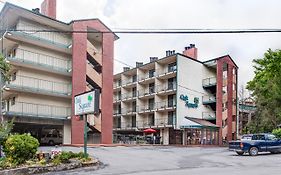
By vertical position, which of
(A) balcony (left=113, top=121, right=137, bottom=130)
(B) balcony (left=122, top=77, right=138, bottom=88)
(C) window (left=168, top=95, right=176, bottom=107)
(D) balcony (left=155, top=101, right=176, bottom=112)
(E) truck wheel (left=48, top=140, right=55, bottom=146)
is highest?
(B) balcony (left=122, top=77, right=138, bottom=88)

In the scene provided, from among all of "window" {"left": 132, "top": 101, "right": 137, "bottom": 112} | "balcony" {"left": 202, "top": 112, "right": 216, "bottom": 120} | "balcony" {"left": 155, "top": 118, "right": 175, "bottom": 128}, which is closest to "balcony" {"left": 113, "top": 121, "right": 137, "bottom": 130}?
"window" {"left": 132, "top": 101, "right": 137, "bottom": 112}

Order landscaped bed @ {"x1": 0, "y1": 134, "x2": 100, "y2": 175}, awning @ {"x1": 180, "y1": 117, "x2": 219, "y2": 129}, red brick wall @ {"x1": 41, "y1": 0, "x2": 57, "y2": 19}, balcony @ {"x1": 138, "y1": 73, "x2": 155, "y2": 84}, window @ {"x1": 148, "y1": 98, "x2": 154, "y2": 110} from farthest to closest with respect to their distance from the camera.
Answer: window @ {"x1": 148, "y1": 98, "x2": 154, "y2": 110} < balcony @ {"x1": 138, "y1": 73, "x2": 155, "y2": 84} < awning @ {"x1": 180, "y1": 117, "x2": 219, "y2": 129} < red brick wall @ {"x1": 41, "y1": 0, "x2": 57, "y2": 19} < landscaped bed @ {"x1": 0, "y1": 134, "x2": 100, "y2": 175}

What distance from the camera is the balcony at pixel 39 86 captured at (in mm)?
38281

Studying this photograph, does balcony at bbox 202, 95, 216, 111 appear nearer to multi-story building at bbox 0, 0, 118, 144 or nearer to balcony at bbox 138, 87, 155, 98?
balcony at bbox 138, 87, 155, 98

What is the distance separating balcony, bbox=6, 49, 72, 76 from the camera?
38.6 m

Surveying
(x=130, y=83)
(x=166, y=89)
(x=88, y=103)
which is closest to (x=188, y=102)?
→ (x=166, y=89)

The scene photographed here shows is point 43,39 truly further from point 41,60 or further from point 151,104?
point 151,104

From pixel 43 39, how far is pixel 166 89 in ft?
68.6

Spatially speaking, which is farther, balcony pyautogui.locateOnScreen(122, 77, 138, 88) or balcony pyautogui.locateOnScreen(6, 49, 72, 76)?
balcony pyautogui.locateOnScreen(122, 77, 138, 88)

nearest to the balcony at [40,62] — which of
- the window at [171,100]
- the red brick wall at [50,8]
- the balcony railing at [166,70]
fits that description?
the red brick wall at [50,8]

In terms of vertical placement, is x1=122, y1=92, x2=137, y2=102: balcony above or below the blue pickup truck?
above

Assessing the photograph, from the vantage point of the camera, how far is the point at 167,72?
55.2 m

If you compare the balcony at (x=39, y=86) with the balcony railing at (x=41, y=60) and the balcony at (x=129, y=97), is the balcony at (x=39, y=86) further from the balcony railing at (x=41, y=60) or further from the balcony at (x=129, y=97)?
the balcony at (x=129, y=97)

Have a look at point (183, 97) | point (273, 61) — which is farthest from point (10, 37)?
point (273, 61)
